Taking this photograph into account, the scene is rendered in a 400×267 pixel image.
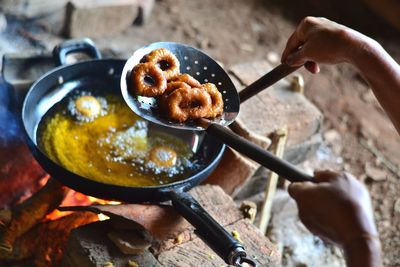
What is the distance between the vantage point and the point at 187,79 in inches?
87.0

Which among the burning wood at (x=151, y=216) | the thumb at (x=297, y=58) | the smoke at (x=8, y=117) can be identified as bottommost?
the smoke at (x=8, y=117)

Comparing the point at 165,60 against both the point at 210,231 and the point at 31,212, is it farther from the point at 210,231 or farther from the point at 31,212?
the point at 31,212

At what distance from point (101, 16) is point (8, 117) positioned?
1.41 meters

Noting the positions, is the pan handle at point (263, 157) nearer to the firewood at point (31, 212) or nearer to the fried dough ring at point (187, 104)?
the fried dough ring at point (187, 104)

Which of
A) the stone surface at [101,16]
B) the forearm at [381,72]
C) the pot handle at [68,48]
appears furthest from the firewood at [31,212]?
the stone surface at [101,16]

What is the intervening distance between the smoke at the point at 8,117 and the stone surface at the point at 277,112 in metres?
1.10

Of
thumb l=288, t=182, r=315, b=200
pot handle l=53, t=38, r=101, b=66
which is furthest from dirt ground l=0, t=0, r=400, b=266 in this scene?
thumb l=288, t=182, r=315, b=200

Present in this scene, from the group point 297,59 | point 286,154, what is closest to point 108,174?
point 297,59

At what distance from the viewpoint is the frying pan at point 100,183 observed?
190 cm

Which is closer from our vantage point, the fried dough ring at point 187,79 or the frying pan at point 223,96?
the frying pan at point 223,96

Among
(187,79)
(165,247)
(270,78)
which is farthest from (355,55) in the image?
(165,247)

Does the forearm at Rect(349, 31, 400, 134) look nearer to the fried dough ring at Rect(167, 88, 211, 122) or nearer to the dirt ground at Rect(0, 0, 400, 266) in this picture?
the fried dough ring at Rect(167, 88, 211, 122)

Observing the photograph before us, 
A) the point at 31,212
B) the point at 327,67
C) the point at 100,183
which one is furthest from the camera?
the point at 327,67

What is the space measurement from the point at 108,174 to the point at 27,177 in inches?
24.9
